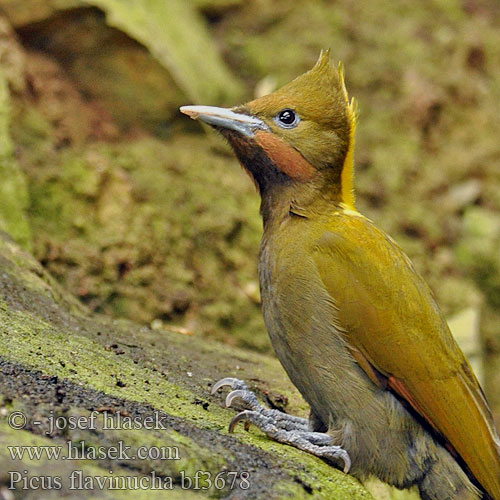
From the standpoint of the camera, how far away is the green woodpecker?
309cm

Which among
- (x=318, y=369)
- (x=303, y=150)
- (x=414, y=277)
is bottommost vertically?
(x=318, y=369)

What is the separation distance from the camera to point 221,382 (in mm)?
3223

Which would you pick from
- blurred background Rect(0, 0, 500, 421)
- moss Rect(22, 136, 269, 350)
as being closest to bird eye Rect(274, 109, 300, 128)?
blurred background Rect(0, 0, 500, 421)

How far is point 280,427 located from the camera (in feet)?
10.4

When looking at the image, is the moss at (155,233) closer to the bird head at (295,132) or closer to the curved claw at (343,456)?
the bird head at (295,132)

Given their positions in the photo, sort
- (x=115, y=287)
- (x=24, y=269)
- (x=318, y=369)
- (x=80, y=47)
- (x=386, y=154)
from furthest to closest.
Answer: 1. (x=386, y=154)
2. (x=80, y=47)
3. (x=115, y=287)
4. (x=24, y=269)
5. (x=318, y=369)

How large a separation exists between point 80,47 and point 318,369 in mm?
3521

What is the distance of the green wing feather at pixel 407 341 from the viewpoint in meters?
3.12

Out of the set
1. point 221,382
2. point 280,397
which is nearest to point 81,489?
point 221,382

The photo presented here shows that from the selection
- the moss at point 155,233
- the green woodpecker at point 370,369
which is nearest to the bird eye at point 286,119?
the green woodpecker at point 370,369

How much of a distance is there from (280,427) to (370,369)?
0.44m

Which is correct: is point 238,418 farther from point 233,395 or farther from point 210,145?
point 210,145

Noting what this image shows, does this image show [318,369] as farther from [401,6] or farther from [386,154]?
[401,6]

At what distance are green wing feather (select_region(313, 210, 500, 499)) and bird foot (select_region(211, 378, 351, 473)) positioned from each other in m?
0.36
